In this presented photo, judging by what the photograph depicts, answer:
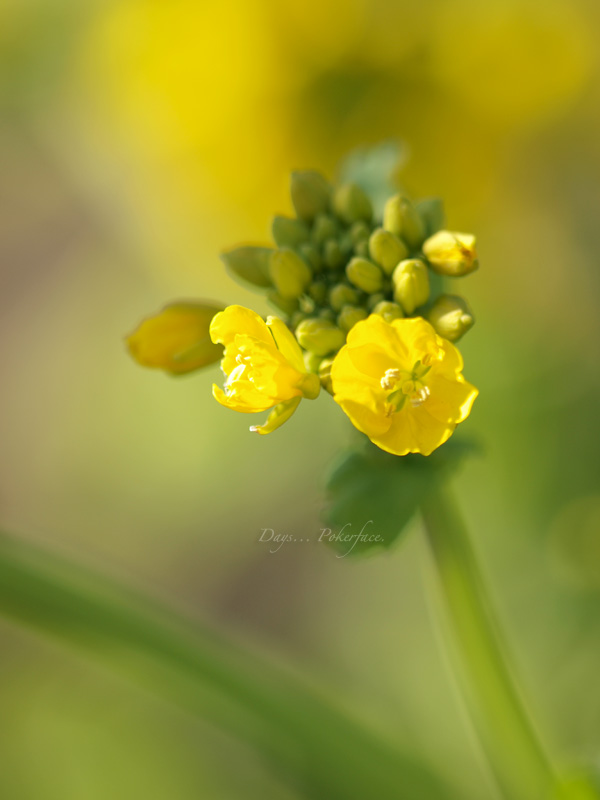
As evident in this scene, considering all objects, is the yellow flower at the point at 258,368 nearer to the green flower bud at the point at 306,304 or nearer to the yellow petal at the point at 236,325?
the yellow petal at the point at 236,325

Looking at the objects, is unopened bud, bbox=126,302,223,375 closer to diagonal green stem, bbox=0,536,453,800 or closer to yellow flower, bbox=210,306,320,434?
yellow flower, bbox=210,306,320,434

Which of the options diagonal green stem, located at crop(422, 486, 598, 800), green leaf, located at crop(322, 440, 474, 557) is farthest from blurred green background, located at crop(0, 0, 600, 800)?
A: green leaf, located at crop(322, 440, 474, 557)

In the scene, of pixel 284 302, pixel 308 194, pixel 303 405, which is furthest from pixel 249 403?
pixel 303 405

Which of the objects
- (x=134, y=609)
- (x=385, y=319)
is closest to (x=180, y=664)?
(x=134, y=609)

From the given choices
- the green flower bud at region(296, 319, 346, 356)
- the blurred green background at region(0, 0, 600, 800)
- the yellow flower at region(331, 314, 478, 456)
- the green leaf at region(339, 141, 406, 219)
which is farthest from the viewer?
the blurred green background at region(0, 0, 600, 800)

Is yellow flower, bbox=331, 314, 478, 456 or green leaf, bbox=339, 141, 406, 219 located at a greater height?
green leaf, bbox=339, 141, 406, 219

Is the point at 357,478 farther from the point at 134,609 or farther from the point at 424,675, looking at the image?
the point at 424,675

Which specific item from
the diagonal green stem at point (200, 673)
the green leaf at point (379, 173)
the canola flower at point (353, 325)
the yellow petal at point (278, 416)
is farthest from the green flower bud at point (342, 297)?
the diagonal green stem at point (200, 673)
